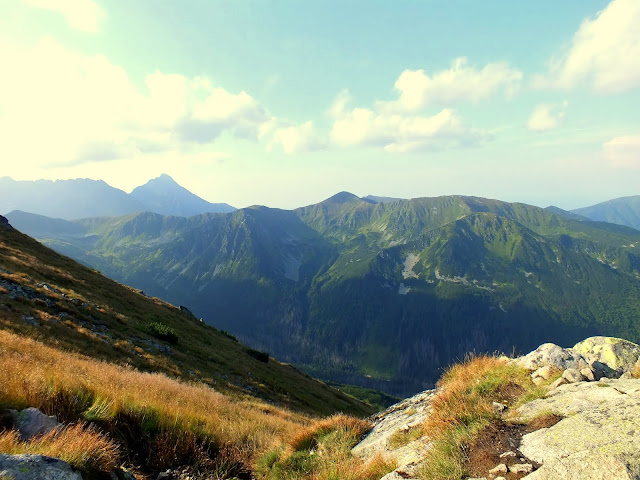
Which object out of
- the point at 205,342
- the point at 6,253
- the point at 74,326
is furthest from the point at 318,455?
the point at 6,253

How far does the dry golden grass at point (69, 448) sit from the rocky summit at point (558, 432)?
5.37 m

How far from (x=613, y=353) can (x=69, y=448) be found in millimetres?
16834

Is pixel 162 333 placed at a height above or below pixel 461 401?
below

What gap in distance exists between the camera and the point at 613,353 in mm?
12383

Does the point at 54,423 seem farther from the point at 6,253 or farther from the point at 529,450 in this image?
the point at 6,253

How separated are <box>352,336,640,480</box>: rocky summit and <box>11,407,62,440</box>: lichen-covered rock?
6.99m

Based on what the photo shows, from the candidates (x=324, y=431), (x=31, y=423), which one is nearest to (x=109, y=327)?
(x=31, y=423)

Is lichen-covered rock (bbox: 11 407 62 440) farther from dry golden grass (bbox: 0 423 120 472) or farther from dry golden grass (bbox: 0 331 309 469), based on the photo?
dry golden grass (bbox: 0 331 309 469)

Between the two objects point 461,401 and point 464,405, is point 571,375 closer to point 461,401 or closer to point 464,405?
point 461,401

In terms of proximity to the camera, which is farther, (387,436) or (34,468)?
(387,436)

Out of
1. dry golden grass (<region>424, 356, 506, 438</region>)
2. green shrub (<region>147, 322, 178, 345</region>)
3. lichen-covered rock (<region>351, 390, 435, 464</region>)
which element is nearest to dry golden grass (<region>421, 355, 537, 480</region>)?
dry golden grass (<region>424, 356, 506, 438</region>)

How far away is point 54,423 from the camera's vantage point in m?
6.67

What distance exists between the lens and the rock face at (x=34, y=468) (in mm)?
4109

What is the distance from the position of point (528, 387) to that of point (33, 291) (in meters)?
32.9
